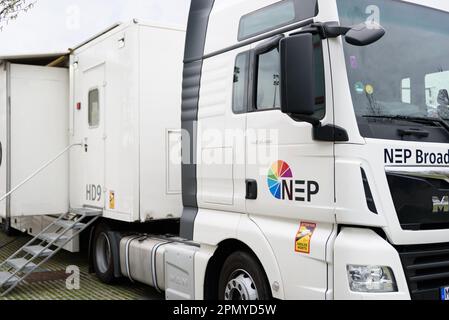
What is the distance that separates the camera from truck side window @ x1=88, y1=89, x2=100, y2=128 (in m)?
6.64

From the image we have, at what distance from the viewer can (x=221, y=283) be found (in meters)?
4.35

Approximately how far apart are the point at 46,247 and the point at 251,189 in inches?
138

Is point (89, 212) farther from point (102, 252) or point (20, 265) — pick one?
point (20, 265)

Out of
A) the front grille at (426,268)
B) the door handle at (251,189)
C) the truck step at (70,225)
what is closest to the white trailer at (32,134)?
the truck step at (70,225)

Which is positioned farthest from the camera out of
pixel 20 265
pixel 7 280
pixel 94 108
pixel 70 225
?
pixel 94 108

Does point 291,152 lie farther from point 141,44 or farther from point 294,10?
point 141,44

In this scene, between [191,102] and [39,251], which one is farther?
[39,251]

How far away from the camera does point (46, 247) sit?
6.46m

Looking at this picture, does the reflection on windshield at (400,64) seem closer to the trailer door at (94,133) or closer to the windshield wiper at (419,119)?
the windshield wiper at (419,119)

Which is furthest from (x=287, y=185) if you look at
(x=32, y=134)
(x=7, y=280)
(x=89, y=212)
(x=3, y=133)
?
(x=3, y=133)

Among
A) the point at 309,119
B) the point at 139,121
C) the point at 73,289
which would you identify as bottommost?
the point at 73,289

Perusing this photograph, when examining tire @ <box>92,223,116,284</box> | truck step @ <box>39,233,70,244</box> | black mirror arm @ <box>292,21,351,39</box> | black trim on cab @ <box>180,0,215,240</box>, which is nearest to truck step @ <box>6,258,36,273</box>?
truck step @ <box>39,233,70,244</box>

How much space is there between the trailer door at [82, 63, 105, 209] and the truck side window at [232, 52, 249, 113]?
8.75 feet

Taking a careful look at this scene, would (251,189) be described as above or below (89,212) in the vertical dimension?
above
